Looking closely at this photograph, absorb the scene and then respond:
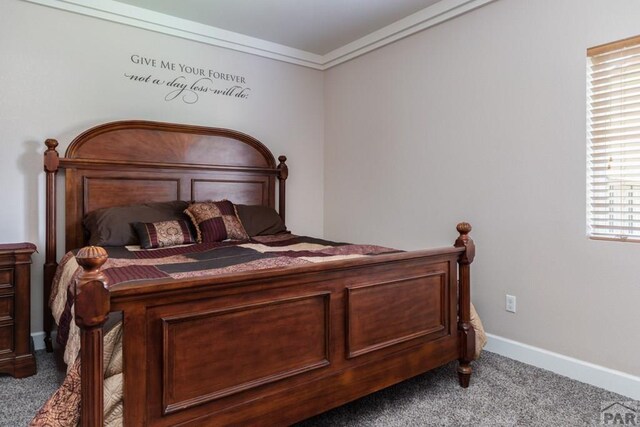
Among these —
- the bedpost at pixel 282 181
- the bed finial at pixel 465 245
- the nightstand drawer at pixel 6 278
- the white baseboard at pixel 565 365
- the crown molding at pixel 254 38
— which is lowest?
the white baseboard at pixel 565 365

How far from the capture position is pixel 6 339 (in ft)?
7.61

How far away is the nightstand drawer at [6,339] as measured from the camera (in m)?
2.31

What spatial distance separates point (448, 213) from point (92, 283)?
2.47m

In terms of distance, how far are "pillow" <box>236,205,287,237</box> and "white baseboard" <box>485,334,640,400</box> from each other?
5.94 feet

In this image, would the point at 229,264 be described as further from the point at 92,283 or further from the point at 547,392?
the point at 547,392

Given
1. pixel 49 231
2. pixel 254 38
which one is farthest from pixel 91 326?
pixel 254 38

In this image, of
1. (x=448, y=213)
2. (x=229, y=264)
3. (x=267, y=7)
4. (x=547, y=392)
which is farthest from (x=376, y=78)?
(x=547, y=392)

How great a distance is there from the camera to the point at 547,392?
214cm

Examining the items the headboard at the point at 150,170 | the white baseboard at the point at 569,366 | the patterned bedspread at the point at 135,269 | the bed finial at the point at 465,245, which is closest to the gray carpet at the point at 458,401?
the white baseboard at the point at 569,366

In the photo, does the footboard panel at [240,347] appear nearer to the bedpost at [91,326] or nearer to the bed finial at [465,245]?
the bedpost at [91,326]

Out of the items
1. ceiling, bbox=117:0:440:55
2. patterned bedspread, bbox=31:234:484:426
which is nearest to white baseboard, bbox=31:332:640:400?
patterned bedspread, bbox=31:234:484:426

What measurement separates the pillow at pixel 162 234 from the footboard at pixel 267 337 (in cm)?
145

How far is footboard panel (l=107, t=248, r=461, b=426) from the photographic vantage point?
1.25 metres

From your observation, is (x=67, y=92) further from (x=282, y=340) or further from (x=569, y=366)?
(x=569, y=366)
